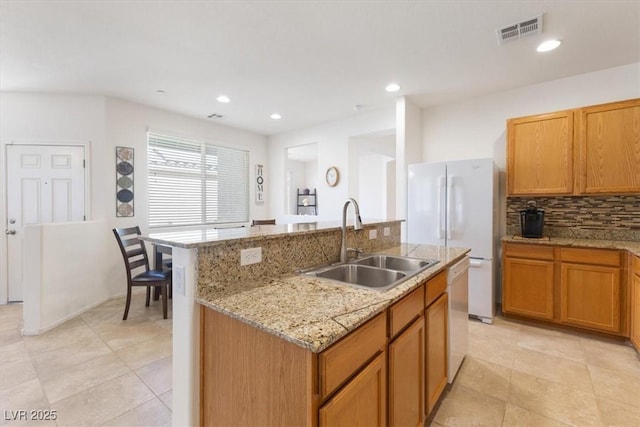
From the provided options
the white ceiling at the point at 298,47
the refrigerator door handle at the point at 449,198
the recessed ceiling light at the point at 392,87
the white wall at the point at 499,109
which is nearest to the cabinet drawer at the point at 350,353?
the white ceiling at the point at 298,47

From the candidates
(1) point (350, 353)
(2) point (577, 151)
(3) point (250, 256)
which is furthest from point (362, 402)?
(2) point (577, 151)

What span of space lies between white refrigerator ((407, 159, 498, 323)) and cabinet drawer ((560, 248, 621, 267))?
0.63 meters

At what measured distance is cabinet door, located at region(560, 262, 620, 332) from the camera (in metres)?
2.65

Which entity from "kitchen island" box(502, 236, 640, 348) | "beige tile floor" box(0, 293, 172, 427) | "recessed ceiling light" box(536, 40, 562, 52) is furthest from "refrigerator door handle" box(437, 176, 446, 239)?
"beige tile floor" box(0, 293, 172, 427)

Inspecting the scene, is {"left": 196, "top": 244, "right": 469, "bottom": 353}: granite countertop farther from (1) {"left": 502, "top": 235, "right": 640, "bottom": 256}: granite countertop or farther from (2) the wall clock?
(2) the wall clock

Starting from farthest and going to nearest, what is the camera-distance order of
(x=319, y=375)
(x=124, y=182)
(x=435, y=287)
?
(x=124, y=182) < (x=435, y=287) < (x=319, y=375)

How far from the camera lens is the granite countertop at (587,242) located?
261 cm

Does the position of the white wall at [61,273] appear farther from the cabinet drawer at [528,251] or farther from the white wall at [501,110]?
the cabinet drawer at [528,251]

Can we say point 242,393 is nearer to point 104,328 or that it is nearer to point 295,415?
point 295,415

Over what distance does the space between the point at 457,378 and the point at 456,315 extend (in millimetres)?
534

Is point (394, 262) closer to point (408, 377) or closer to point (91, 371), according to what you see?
point (408, 377)

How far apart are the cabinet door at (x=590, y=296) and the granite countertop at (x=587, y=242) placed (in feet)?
0.65

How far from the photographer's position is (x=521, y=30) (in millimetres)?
2322

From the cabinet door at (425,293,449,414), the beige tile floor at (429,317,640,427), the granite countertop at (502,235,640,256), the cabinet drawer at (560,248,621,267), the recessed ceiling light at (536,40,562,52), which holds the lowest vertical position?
the beige tile floor at (429,317,640,427)
